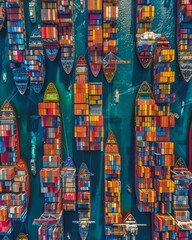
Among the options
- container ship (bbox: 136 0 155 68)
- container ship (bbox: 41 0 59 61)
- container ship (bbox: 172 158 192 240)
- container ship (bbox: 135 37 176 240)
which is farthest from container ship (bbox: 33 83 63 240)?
container ship (bbox: 172 158 192 240)

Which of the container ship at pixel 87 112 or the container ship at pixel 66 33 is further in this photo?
the container ship at pixel 87 112

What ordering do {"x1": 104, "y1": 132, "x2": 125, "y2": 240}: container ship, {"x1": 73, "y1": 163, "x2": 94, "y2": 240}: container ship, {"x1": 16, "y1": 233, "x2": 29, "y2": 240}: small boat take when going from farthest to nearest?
{"x1": 16, "y1": 233, "x2": 29, "y2": 240}: small boat < {"x1": 73, "y1": 163, "x2": 94, "y2": 240}: container ship < {"x1": 104, "y1": 132, "x2": 125, "y2": 240}: container ship

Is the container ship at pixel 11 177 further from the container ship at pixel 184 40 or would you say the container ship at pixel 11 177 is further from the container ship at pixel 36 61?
the container ship at pixel 184 40

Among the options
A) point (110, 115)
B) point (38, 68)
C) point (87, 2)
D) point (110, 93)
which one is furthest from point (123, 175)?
point (87, 2)

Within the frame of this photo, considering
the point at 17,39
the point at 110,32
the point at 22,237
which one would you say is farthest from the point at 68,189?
the point at 110,32

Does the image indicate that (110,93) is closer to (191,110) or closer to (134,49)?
(134,49)

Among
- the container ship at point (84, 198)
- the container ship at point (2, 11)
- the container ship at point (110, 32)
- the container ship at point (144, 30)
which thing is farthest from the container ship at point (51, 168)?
Answer: the container ship at point (144, 30)

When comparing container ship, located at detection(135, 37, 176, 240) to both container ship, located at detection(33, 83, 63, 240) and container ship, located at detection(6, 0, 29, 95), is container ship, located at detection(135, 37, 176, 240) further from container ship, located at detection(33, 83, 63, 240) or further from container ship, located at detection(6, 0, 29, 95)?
container ship, located at detection(6, 0, 29, 95)
